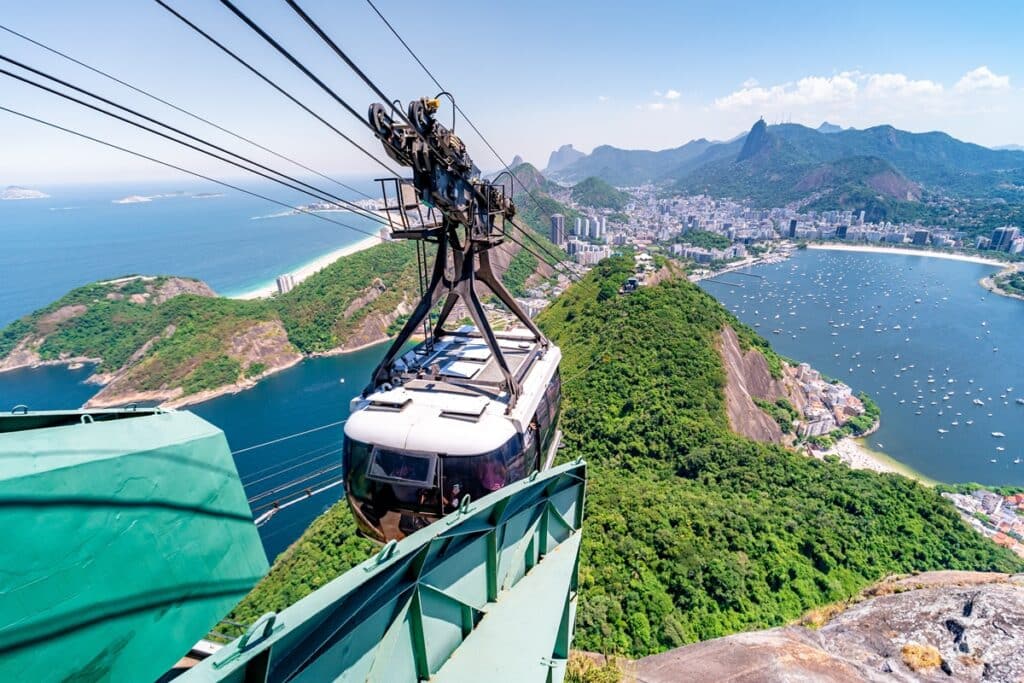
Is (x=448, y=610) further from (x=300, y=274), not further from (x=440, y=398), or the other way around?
(x=300, y=274)

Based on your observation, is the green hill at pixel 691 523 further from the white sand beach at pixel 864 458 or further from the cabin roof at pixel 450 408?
the white sand beach at pixel 864 458

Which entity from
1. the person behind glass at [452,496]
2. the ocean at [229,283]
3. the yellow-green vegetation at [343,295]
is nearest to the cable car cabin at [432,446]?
the person behind glass at [452,496]

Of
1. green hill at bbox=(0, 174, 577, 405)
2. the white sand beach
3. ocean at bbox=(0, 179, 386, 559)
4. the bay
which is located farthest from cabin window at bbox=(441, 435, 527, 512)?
green hill at bbox=(0, 174, 577, 405)

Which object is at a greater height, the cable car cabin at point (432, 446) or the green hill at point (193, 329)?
the cable car cabin at point (432, 446)

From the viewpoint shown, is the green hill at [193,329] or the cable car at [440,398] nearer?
the cable car at [440,398]

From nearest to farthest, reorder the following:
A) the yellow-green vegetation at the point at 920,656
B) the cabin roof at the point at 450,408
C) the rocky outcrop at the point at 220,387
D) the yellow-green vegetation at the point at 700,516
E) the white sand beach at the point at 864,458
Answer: the cabin roof at the point at 450,408
the yellow-green vegetation at the point at 920,656
the yellow-green vegetation at the point at 700,516
the white sand beach at the point at 864,458
the rocky outcrop at the point at 220,387

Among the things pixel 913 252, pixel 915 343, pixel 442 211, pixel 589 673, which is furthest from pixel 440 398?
pixel 913 252

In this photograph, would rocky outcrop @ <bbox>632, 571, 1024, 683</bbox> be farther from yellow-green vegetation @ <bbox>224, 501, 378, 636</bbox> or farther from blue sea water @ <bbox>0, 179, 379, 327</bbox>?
blue sea water @ <bbox>0, 179, 379, 327</bbox>
